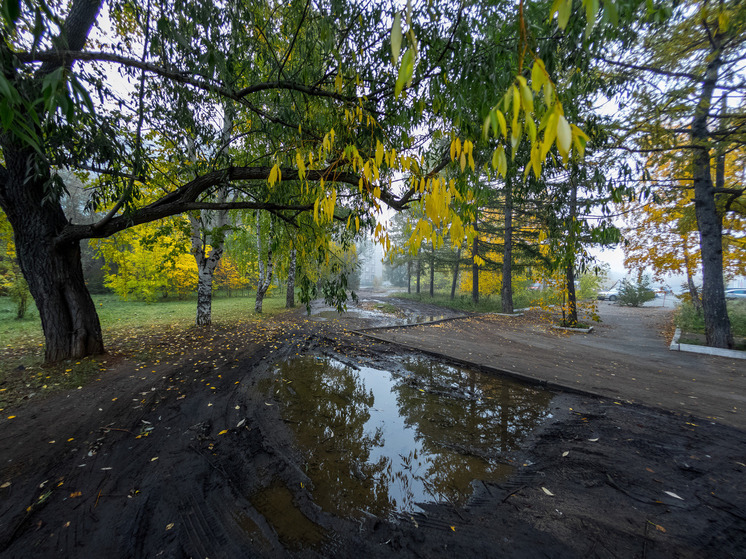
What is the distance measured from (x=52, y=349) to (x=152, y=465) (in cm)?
442

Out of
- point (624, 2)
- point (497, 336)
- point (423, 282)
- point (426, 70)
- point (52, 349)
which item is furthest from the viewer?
point (423, 282)

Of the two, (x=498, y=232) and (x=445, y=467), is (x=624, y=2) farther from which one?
(x=498, y=232)

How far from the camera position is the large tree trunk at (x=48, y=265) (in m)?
4.46

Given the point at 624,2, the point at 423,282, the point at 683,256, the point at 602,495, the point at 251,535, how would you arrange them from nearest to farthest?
1. the point at 624,2
2. the point at 251,535
3. the point at 602,495
4. the point at 683,256
5. the point at 423,282

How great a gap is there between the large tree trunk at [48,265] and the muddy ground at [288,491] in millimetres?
1899

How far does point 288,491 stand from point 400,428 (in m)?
1.44

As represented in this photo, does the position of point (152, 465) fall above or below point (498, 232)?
below

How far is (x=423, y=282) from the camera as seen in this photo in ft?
122

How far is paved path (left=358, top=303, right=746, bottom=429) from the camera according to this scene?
13.2 ft

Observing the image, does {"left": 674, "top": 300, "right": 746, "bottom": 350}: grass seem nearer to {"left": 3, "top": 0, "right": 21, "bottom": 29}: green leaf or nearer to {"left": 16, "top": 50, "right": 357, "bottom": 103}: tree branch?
{"left": 16, "top": 50, "right": 357, "bottom": 103}: tree branch

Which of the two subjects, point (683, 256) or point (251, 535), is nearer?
point (251, 535)

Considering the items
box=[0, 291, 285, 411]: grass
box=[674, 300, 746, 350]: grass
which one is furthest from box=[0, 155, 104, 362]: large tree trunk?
box=[674, 300, 746, 350]: grass

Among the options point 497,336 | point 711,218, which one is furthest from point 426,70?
point 711,218

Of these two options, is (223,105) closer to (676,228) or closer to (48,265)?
(48,265)
